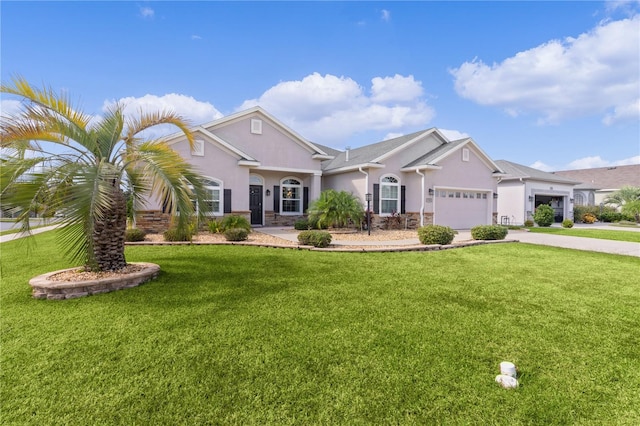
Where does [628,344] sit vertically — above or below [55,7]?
below

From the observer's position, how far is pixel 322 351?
11.0ft

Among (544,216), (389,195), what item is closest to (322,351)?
(389,195)

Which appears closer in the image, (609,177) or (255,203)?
(255,203)

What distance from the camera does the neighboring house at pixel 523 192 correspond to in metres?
23.3

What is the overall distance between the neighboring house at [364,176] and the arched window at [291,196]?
2.3 inches

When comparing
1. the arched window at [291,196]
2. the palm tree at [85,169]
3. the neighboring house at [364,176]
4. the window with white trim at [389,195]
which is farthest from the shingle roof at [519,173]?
the palm tree at [85,169]

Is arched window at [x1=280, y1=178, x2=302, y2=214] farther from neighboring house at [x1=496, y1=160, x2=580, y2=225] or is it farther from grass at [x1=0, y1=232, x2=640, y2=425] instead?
neighboring house at [x1=496, y1=160, x2=580, y2=225]

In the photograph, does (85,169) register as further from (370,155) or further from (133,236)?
(370,155)

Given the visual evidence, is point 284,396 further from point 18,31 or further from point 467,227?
point 467,227

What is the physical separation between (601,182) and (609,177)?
142cm

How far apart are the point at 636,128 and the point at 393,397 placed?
2442 centimetres

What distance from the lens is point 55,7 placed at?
8539 millimetres

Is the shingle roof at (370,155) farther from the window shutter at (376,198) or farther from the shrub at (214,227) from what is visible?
the shrub at (214,227)

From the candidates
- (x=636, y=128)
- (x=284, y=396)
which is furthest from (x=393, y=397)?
(x=636, y=128)
